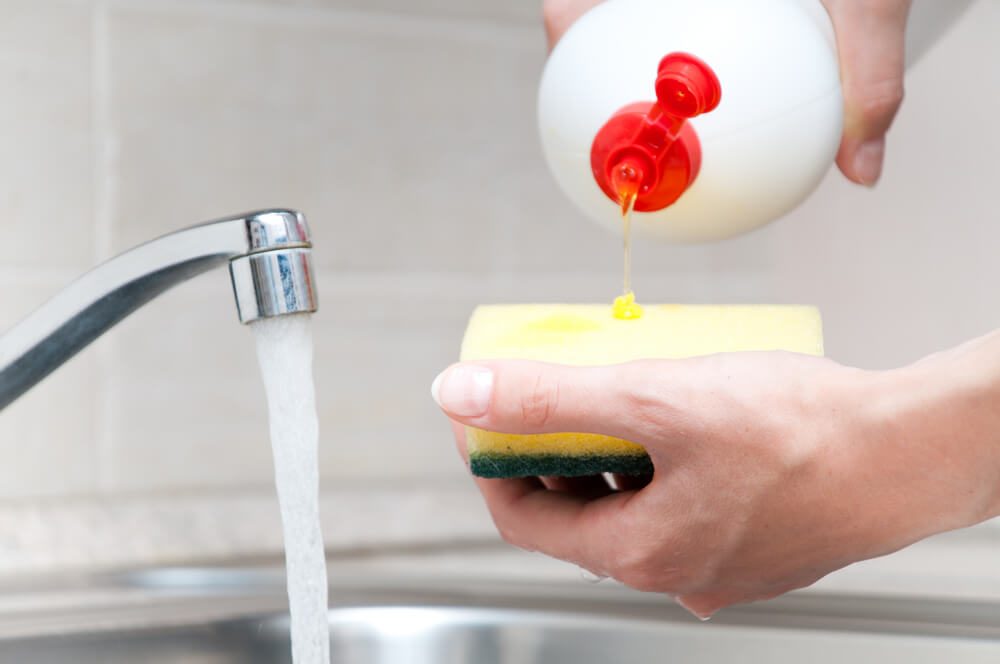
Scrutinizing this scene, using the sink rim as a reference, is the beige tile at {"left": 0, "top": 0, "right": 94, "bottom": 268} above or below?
above

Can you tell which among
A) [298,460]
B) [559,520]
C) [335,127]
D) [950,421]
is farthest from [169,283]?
[335,127]

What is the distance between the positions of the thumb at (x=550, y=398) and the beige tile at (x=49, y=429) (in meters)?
0.40

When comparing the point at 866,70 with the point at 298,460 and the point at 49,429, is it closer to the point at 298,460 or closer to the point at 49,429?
the point at 298,460

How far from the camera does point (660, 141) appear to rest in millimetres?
425

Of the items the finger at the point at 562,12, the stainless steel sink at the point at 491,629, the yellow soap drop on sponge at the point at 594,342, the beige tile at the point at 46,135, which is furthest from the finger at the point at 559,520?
the beige tile at the point at 46,135

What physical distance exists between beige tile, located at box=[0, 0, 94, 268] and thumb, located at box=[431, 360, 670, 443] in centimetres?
41

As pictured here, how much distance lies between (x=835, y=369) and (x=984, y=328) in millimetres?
356

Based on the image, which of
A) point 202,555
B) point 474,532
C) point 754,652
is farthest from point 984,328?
point 202,555

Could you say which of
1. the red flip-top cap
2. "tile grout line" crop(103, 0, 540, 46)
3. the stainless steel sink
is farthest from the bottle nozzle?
"tile grout line" crop(103, 0, 540, 46)

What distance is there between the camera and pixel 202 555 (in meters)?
0.72

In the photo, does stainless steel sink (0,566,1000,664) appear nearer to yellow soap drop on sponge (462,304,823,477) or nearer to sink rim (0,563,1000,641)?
sink rim (0,563,1000,641)

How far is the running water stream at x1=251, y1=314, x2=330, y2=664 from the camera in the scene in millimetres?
392

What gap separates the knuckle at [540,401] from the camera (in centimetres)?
38

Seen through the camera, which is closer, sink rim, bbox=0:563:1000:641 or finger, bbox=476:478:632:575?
finger, bbox=476:478:632:575
